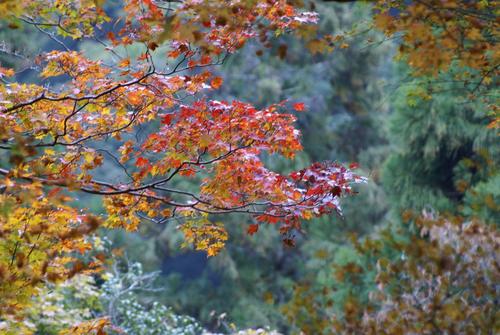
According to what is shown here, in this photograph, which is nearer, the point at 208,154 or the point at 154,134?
the point at 154,134

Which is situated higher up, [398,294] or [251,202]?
[251,202]

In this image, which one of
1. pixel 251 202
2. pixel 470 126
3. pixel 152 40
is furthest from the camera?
pixel 470 126

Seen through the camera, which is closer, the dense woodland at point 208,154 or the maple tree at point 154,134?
the dense woodland at point 208,154

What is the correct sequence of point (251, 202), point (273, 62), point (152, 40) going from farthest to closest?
point (273, 62), point (251, 202), point (152, 40)

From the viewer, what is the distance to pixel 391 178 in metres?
10.2

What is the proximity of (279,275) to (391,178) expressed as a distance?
4.78 meters

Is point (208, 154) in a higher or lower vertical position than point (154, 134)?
lower

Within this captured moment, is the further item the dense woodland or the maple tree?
the maple tree

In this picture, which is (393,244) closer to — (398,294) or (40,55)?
(398,294)

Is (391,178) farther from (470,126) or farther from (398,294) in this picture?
(398,294)

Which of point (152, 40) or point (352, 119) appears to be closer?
point (152, 40)

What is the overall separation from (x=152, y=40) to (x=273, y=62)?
1071cm

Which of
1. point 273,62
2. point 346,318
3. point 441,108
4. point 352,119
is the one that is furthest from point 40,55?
point 352,119

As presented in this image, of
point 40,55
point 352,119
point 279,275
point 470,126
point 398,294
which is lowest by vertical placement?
point 279,275
